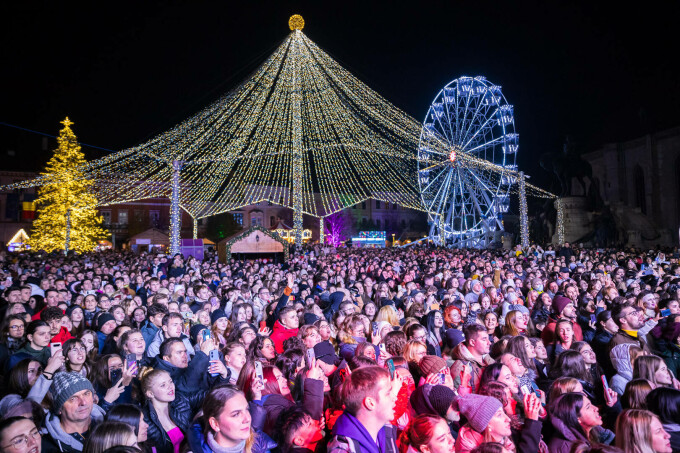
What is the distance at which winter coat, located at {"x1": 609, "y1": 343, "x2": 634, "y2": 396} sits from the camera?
4191mm

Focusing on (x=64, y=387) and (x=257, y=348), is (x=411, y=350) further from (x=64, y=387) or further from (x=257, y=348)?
(x=64, y=387)

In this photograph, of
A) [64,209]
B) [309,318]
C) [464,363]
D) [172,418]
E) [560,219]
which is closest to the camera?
[172,418]

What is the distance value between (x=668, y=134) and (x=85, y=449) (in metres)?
47.2

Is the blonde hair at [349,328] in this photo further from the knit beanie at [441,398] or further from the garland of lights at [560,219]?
the garland of lights at [560,219]

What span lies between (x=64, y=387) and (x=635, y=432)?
3.83 metres

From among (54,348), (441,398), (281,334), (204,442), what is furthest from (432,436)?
(54,348)

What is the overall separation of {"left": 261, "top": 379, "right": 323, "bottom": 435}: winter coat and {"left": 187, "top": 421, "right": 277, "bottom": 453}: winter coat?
0.22m

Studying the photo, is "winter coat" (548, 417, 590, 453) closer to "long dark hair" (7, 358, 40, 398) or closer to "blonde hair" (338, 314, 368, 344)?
"blonde hair" (338, 314, 368, 344)

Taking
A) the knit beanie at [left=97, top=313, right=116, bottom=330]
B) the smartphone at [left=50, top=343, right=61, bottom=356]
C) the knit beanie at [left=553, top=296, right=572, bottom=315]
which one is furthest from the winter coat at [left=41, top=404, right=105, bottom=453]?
the knit beanie at [left=553, top=296, right=572, bottom=315]

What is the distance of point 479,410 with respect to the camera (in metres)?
2.96

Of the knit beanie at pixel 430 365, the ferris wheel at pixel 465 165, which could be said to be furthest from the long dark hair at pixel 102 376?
the ferris wheel at pixel 465 165

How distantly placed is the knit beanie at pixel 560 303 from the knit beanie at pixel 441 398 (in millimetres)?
4163

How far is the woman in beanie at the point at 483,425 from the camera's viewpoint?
290cm

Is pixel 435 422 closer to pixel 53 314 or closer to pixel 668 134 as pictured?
pixel 53 314
